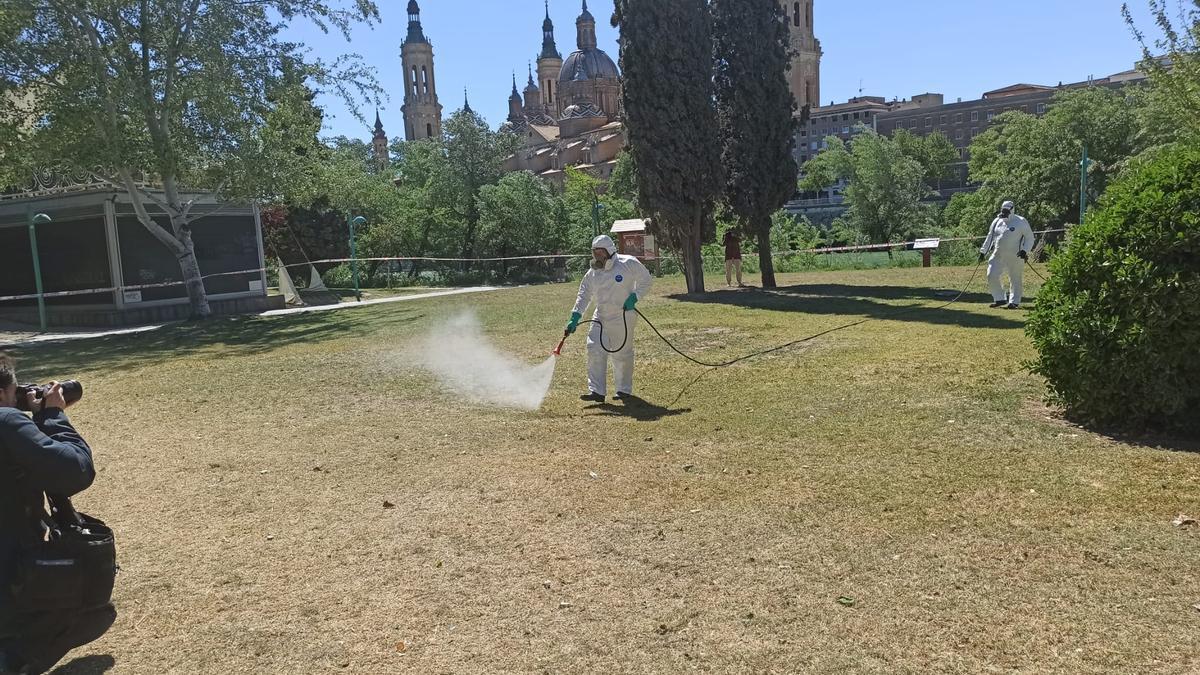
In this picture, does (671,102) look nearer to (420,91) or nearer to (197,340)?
(197,340)

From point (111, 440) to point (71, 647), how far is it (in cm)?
534

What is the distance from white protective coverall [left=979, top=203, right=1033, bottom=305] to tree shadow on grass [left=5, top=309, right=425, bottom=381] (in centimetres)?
1192

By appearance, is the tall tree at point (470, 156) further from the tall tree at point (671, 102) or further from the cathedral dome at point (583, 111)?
the cathedral dome at point (583, 111)

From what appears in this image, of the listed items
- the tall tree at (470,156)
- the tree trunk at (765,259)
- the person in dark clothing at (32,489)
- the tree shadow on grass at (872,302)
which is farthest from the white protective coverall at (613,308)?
the tall tree at (470,156)

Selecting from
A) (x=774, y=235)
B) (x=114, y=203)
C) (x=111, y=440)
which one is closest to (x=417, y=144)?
(x=774, y=235)

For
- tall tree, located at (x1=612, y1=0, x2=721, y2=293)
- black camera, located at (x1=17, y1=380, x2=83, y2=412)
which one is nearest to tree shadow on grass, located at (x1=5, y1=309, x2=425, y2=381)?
tall tree, located at (x1=612, y1=0, x2=721, y2=293)

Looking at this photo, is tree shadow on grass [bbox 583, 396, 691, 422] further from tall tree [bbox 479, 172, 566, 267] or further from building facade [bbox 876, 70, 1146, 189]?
building facade [bbox 876, 70, 1146, 189]

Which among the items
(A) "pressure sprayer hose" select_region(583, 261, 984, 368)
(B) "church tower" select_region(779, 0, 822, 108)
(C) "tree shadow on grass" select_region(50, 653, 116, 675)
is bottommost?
(C) "tree shadow on grass" select_region(50, 653, 116, 675)

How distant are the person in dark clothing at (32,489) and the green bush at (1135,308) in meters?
6.65

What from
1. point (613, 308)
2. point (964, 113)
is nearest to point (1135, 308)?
point (613, 308)

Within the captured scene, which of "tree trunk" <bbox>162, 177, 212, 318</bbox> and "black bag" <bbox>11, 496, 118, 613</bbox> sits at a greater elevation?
"tree trunk" <bbox>162, 177, 212, 318</bbox>

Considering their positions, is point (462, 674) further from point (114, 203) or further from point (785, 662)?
point (114, 203)

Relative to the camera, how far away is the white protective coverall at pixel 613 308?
8.95 metres

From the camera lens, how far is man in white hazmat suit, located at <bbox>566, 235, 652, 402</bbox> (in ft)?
29.3
